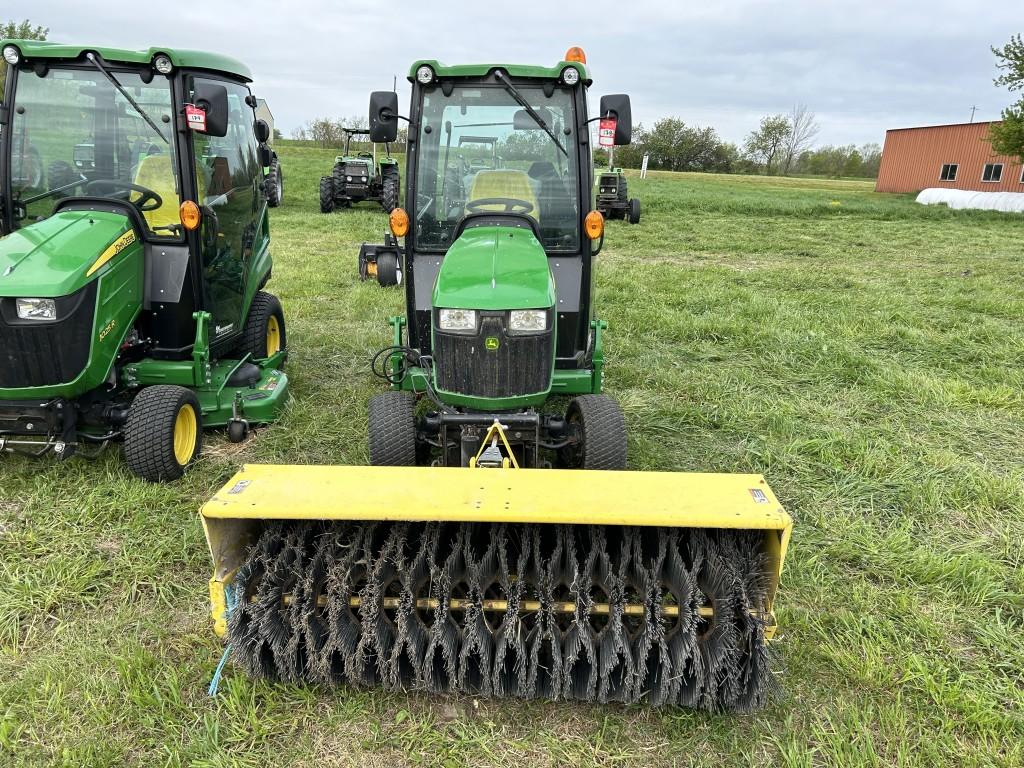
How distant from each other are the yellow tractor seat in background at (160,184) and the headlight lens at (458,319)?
2.19 metres

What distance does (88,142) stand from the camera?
4.32 meters

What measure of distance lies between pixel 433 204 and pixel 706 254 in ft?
33.5

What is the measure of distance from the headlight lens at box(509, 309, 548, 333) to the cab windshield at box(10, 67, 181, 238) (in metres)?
2.47

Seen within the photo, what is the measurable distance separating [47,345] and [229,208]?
168 centimetres

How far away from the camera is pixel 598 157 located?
3747 centimetres

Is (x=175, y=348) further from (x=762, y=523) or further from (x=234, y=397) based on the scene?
(x=762, y=523)

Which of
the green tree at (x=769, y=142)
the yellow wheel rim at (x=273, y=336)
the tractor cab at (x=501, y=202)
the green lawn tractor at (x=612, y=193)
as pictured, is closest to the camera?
the tractor cab at (x=501, y=202)

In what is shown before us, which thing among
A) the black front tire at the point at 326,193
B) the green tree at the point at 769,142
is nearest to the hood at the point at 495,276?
the black front tire at the point at 326,193

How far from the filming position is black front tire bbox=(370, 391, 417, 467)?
3578 mm

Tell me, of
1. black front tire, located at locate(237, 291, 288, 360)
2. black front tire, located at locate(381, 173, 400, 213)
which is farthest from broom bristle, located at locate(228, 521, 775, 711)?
black front tire, located at locate(381, 173, 400, 213)

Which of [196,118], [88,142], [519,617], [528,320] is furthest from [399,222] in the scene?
[519,617]

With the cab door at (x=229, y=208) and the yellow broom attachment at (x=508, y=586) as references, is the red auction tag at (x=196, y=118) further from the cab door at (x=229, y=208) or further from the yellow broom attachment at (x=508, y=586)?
the yellow broom attachment at (x=508, y=586)

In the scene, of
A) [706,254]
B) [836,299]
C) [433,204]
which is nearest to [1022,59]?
[706,254]

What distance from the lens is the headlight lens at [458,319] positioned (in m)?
3.26
